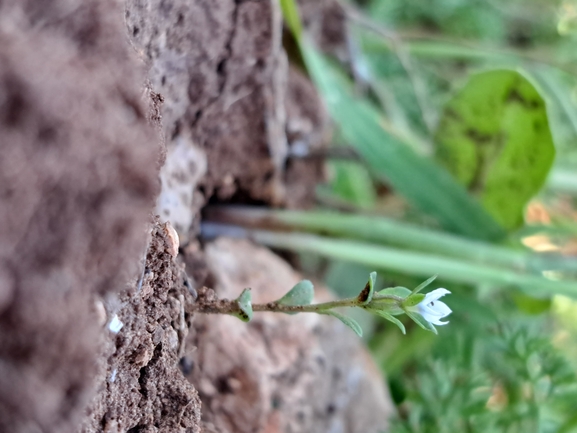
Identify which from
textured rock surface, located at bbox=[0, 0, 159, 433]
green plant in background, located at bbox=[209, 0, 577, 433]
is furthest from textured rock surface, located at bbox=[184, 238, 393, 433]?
textured rock surface, located at bbox=[0, 0, 159, 433]

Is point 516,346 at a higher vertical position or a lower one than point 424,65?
lower

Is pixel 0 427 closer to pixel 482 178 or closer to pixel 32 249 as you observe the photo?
pixel 32 249

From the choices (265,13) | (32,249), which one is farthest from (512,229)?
(32,249)

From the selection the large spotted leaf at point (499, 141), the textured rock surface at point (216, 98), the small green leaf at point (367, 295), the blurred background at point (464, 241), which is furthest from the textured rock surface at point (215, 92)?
the large spotted leaf at point (499, 141)

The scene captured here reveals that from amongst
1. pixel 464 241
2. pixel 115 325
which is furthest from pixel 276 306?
pixel 464 241

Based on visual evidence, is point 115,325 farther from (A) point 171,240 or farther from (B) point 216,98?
(B) point 216,98

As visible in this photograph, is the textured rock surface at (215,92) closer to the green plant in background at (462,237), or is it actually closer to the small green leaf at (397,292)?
the green plant in background at (462,237)

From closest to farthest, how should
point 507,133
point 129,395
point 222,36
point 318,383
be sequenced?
point 129,395 < point 222,36 < point 318,383 < point 507,133
